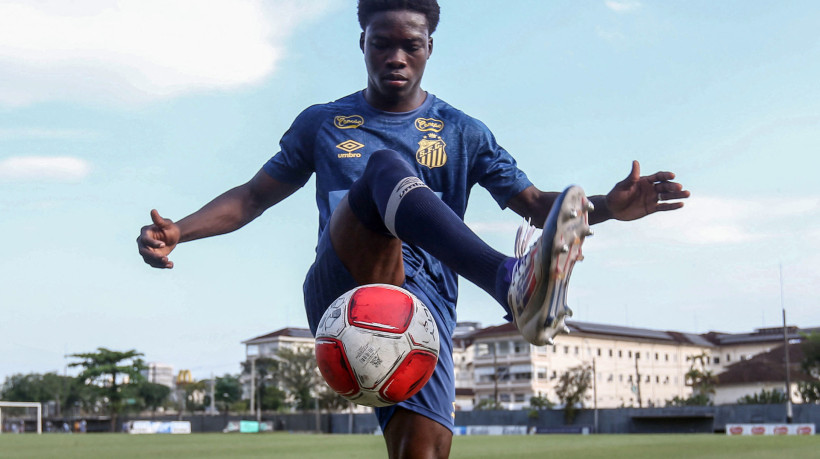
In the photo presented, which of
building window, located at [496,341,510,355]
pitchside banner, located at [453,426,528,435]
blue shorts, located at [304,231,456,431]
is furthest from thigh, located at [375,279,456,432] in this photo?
building window, located at [496,341,510,355]

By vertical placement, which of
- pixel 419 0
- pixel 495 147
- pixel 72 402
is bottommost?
pixel 72 402

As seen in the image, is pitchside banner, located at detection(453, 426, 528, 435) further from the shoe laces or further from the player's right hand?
the shoe laces

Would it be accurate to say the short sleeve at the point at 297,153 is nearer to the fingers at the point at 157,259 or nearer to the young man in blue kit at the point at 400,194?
the young man in blue kit at the point at 400,194

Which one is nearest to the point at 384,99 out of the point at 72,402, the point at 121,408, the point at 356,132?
the point at 356,132

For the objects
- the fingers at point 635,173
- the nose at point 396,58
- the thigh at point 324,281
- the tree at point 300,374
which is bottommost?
the tree at point 300,374

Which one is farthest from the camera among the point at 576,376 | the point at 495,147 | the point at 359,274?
the point at 576,376

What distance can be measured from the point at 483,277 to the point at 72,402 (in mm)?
115621

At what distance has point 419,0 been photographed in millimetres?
4375

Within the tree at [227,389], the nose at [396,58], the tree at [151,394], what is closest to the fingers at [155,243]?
the nose at [396,58]

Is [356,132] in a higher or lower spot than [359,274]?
higher

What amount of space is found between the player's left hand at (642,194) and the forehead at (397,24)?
1.28 m

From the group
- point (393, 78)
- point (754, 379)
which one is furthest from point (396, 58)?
point (754, 379)

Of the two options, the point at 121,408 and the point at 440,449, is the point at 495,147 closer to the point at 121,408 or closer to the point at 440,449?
the point at 440,449

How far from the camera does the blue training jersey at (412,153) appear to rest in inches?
174
